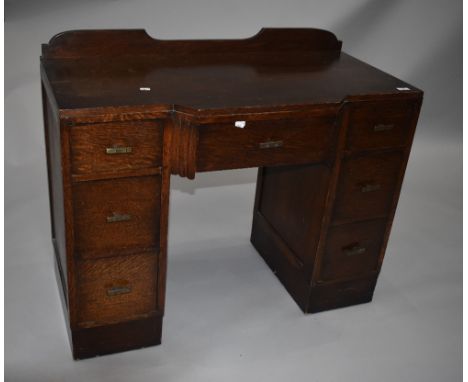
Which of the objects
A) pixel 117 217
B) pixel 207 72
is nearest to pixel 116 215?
pixel 117 217

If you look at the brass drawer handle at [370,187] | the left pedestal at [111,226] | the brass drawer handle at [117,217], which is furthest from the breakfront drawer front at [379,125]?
the brass drawer handle at [117,217]

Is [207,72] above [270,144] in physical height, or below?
above

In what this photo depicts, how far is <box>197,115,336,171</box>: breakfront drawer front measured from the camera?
1949 mm

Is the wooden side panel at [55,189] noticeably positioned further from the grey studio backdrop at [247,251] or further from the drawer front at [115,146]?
the grey studio backdrop at [247,251]

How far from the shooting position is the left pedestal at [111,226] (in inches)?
72.2

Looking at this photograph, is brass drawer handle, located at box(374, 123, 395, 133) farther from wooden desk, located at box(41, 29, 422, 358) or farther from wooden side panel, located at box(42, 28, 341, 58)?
wooden side panel, located at box(42, 28, 341, 58)

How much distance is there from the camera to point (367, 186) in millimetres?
2283

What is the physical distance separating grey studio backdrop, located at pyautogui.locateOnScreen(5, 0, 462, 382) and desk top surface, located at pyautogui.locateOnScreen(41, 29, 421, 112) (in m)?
0.92

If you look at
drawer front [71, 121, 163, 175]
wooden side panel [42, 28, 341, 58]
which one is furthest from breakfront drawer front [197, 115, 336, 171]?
wooden side panel [42, 28, 341, 58]

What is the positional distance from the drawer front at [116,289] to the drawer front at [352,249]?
27.1 inches

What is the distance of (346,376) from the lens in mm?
2230

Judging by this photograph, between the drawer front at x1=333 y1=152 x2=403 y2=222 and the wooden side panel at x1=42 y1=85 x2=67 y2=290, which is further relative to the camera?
the drawer front at x1=333 y1=152 x2=403 y2=222

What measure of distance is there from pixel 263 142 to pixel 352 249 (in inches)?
26.6

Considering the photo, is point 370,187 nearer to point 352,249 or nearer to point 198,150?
point 352,249
